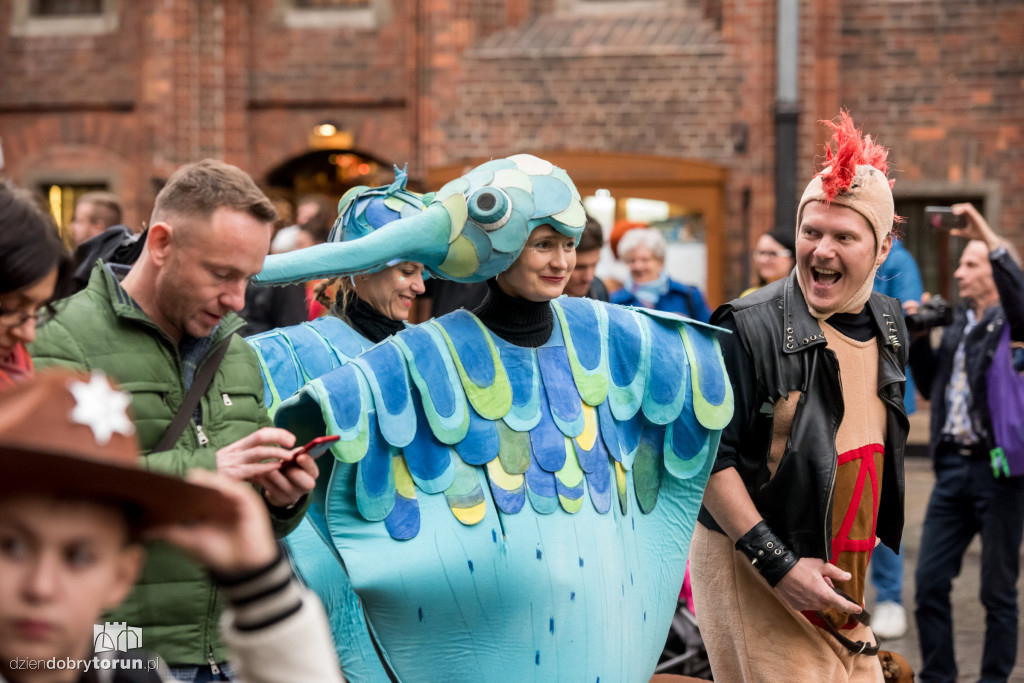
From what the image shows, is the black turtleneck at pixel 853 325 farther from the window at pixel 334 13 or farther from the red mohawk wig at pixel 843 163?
the window at pixel 334 13

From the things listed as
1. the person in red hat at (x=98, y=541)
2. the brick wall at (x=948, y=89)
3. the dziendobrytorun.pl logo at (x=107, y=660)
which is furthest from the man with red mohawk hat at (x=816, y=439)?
the brick wall at (x=948, y=89)

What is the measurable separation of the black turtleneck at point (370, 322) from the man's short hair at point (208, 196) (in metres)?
1.55

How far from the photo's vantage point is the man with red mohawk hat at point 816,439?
337 cm

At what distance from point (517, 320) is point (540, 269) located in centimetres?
14

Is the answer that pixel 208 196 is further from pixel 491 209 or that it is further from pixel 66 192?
pixel 66 192

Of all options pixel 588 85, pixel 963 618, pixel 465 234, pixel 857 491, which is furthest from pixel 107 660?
pixel 588 85

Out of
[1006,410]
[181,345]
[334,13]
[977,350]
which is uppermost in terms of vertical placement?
[334,13]

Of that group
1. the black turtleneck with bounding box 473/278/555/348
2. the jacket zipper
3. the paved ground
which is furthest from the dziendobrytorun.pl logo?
the paved ground

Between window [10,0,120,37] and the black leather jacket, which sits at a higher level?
window [10,0,120,37]

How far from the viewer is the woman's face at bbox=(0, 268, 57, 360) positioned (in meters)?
2.20

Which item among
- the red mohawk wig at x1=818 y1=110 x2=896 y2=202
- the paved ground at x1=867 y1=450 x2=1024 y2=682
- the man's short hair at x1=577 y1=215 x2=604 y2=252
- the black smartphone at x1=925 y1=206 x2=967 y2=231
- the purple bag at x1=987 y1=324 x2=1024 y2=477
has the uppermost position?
the red mohawk wig at x1=818 y1=110 x2=896 y2=202

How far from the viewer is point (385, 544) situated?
2963 millimetres

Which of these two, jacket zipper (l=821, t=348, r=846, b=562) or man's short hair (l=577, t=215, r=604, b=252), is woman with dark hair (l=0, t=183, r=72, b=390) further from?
man's short hair (l=577, t=215, r=604, b=252)

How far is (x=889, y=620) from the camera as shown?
625 centimetres
